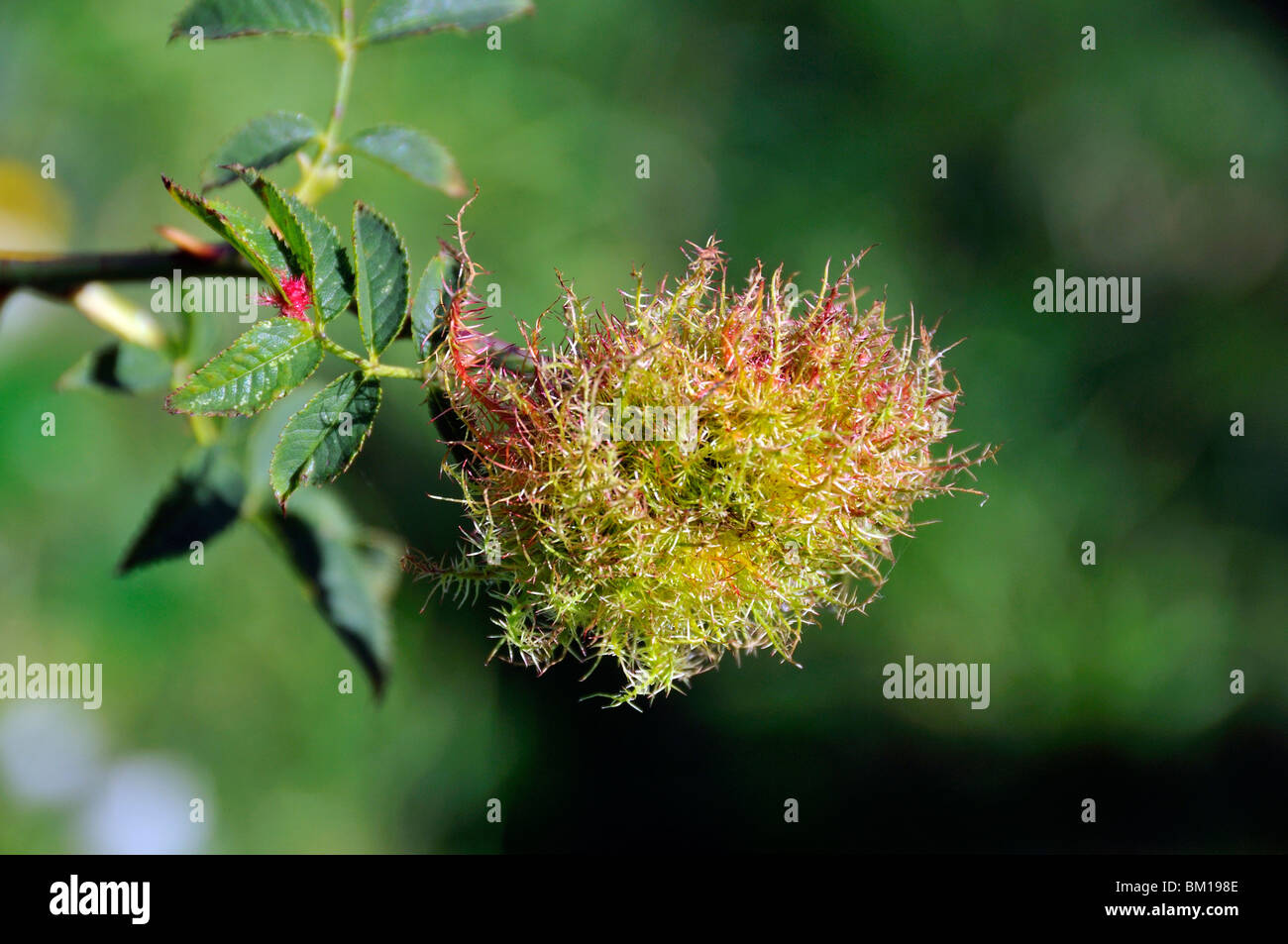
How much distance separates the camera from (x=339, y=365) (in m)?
2.49

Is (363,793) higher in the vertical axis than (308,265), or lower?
lower

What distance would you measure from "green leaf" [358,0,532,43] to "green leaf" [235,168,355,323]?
1.29 ft

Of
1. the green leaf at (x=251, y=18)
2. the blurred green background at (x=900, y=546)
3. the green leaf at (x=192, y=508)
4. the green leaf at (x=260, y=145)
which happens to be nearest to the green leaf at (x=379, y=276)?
the green leaf at (x=260, y=145)

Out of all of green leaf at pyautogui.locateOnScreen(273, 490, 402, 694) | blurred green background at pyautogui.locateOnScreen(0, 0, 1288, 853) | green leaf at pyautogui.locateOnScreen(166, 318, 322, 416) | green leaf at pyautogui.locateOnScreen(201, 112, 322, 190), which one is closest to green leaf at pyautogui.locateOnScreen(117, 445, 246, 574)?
green leaf at pyautogui.locateOnScreen(273, 490, 402, 694)

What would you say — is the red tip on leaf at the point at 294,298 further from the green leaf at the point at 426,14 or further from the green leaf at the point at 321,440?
the green leaf at the point at 426,14

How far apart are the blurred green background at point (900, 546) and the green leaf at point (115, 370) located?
3.78 ft

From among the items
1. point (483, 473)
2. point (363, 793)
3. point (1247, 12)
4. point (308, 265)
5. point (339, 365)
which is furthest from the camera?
point (1247, 12)

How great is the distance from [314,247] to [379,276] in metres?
0.06

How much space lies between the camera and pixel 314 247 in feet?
2.84

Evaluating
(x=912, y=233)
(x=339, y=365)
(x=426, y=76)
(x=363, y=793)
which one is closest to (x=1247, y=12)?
(x=912, y=233)

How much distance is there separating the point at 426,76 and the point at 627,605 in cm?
245

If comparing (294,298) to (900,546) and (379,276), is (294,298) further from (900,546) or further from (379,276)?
(900,546)

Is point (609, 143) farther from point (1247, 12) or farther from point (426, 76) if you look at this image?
point (1247, 12)

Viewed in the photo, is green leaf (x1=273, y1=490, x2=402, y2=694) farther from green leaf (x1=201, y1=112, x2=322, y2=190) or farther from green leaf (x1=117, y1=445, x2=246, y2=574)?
green leaf (x1=201, y1=112, x2=322, y2=190)
